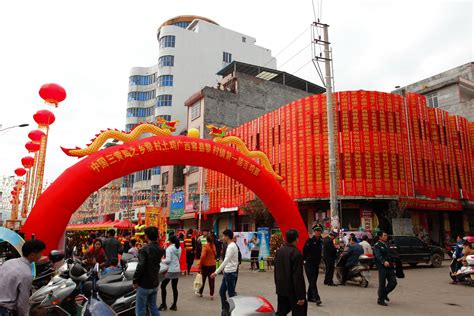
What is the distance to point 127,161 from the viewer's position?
1098 cm

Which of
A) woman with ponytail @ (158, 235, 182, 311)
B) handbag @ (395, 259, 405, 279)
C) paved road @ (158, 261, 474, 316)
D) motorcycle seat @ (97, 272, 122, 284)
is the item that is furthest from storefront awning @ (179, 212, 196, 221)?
motorcycle seat @ (97, 272, 122, 284)

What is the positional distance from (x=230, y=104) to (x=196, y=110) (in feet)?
11.0

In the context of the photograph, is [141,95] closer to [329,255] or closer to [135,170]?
[135,170]

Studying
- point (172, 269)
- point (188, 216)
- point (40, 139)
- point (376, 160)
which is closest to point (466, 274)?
point (172, 269)

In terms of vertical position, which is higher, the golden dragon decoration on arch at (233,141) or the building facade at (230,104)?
the building facade at (230,104)

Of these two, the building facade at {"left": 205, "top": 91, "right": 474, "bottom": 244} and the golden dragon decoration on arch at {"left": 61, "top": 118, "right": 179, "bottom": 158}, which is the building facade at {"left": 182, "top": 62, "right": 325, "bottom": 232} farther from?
the golden dragon decoration on arch at {"left": 61, "top": 118, "right": 179, "bottom": 158}

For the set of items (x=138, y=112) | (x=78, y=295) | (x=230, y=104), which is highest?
(x=138, y=112)

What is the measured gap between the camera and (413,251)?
15664 millimetres

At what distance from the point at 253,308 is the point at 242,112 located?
3304 cm

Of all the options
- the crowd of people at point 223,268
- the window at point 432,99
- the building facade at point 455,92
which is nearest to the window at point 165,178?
the building facade at point 455,92

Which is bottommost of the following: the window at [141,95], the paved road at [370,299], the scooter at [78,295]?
the paved road at [370,299]

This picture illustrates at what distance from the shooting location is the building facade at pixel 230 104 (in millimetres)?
31312

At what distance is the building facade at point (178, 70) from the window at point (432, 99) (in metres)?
26.3

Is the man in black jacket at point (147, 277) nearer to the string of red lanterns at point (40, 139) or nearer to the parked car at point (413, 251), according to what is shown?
the string of red lanterns at point (40, 139)
